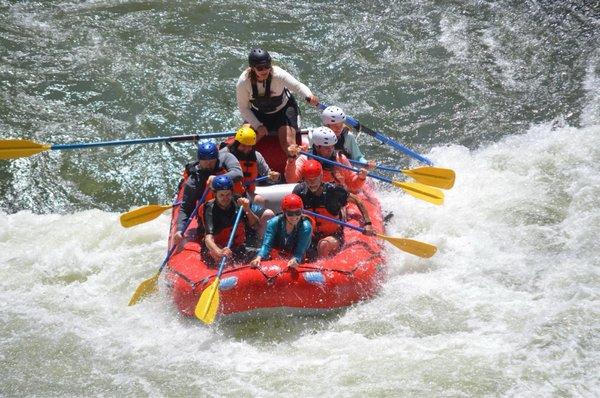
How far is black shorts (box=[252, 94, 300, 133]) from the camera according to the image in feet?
30.1

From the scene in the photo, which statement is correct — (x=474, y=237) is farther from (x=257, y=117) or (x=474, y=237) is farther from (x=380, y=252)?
(x=257, y=117)

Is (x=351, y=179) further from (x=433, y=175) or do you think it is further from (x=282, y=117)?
(x=282, y=117)

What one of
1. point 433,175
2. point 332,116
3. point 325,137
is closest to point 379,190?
point 433,175

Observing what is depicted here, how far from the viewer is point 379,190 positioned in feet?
33.7

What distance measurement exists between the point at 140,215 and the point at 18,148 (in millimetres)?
1598

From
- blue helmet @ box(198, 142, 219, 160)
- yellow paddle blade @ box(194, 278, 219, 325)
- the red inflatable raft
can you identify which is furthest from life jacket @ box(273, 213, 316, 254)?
blue helmet @ box(198, 142, 219, 160)

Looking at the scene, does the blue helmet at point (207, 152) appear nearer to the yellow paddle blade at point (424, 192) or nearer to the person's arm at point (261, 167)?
the person's arm at point (261, 167)

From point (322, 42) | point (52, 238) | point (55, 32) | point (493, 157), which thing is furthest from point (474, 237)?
point (55, 32)

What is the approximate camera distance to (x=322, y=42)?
43.0 ft

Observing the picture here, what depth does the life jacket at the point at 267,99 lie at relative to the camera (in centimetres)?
893

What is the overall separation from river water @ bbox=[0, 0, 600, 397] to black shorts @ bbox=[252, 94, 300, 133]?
1563 millimetres

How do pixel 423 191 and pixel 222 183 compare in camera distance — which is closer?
pixel 222 183

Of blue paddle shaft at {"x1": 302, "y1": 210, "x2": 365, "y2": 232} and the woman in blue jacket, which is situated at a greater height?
blue paddle shaft at {"x1": 302, "y1": 210, "x2": 365, "y2": 232}

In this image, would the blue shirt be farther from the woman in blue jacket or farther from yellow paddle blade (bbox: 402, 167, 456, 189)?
yellow paddle blade (bbox: 402, 167, 456, 189)
